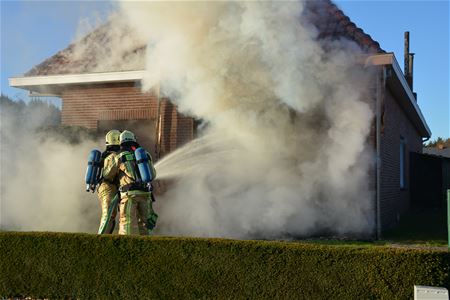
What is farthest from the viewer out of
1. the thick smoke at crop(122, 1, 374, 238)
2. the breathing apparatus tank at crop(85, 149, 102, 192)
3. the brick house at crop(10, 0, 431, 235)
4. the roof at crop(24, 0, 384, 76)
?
the brick house at crop(10, 0, 431, 235)

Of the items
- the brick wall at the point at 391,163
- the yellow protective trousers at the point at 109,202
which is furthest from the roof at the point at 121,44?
the yellow protective trousers at the point at 109,202

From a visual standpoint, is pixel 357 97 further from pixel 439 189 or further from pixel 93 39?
pixel 439 189

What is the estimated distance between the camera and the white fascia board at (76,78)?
34.1 feet

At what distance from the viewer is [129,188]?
6.74 meters

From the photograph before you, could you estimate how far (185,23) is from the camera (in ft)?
27.5

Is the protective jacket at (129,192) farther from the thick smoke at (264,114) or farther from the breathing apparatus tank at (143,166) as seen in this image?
the thick smoke at (264,114)

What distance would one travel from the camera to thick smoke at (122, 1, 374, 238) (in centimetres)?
816

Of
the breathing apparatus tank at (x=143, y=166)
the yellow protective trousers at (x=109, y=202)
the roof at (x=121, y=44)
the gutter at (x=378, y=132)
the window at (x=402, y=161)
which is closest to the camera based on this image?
the breathing apparatus tank at (x=143, y=166)

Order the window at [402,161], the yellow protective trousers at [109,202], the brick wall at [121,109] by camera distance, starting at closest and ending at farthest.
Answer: the yellow protective trousers at [109,202], the brick wall at [121,109], the window at [402,161]

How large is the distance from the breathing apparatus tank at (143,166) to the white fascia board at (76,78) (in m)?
3.96

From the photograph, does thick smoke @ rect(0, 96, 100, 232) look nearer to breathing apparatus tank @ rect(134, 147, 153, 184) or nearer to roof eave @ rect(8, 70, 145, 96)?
roof eave @ rect(8, 70, 145, 96)

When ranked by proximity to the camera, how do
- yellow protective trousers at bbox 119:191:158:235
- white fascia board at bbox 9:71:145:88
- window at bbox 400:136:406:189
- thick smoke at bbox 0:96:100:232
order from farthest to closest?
window at bbox 400:136:406:189 < white fascia board at bbox 9:71:145:88 < thick smoke at bbox 0:96:100:232 < yellow protective trousers at bbox 119:191:158:235

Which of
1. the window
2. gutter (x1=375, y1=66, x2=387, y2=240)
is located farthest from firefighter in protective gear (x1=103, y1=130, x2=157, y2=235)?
the window

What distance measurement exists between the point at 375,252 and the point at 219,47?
4828 mm
